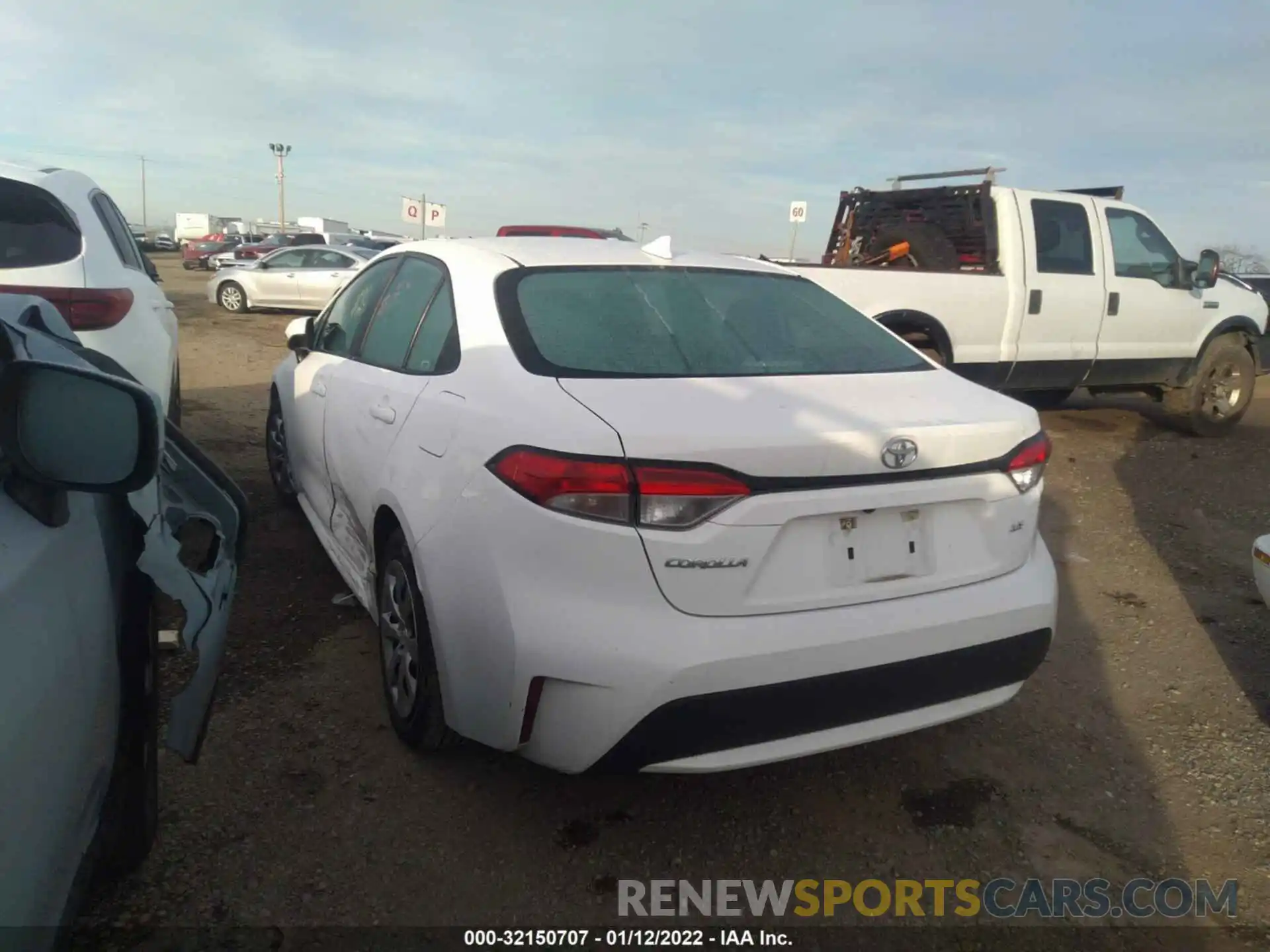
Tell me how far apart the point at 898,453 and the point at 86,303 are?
347 cm

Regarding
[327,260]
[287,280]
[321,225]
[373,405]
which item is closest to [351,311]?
[373,405]

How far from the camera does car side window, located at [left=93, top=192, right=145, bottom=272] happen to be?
4473 millimetres

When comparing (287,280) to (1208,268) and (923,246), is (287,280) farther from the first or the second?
(1208,268)

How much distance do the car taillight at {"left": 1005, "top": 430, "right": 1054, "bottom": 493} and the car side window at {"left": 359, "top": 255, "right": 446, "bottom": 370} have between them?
6.25 feet

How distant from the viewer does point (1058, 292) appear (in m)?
7.09

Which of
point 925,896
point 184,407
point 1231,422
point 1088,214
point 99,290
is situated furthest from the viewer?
point 1231,422

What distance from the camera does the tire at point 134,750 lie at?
177cm

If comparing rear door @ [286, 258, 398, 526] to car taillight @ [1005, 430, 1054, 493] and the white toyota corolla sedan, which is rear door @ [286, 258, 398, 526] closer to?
the white toyota corolla sedan

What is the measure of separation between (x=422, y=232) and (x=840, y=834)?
26.0m

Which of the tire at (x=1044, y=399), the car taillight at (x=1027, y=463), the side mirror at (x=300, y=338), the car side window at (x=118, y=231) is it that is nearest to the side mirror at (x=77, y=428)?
the car taillight at (x=1027, y=463)

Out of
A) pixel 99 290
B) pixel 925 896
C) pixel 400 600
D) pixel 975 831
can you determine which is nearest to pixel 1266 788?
pixel 975 831

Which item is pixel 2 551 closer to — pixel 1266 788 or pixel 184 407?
pixel 1266 788

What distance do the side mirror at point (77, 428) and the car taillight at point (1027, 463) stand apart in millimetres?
2057

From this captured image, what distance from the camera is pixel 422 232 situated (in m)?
26.4
